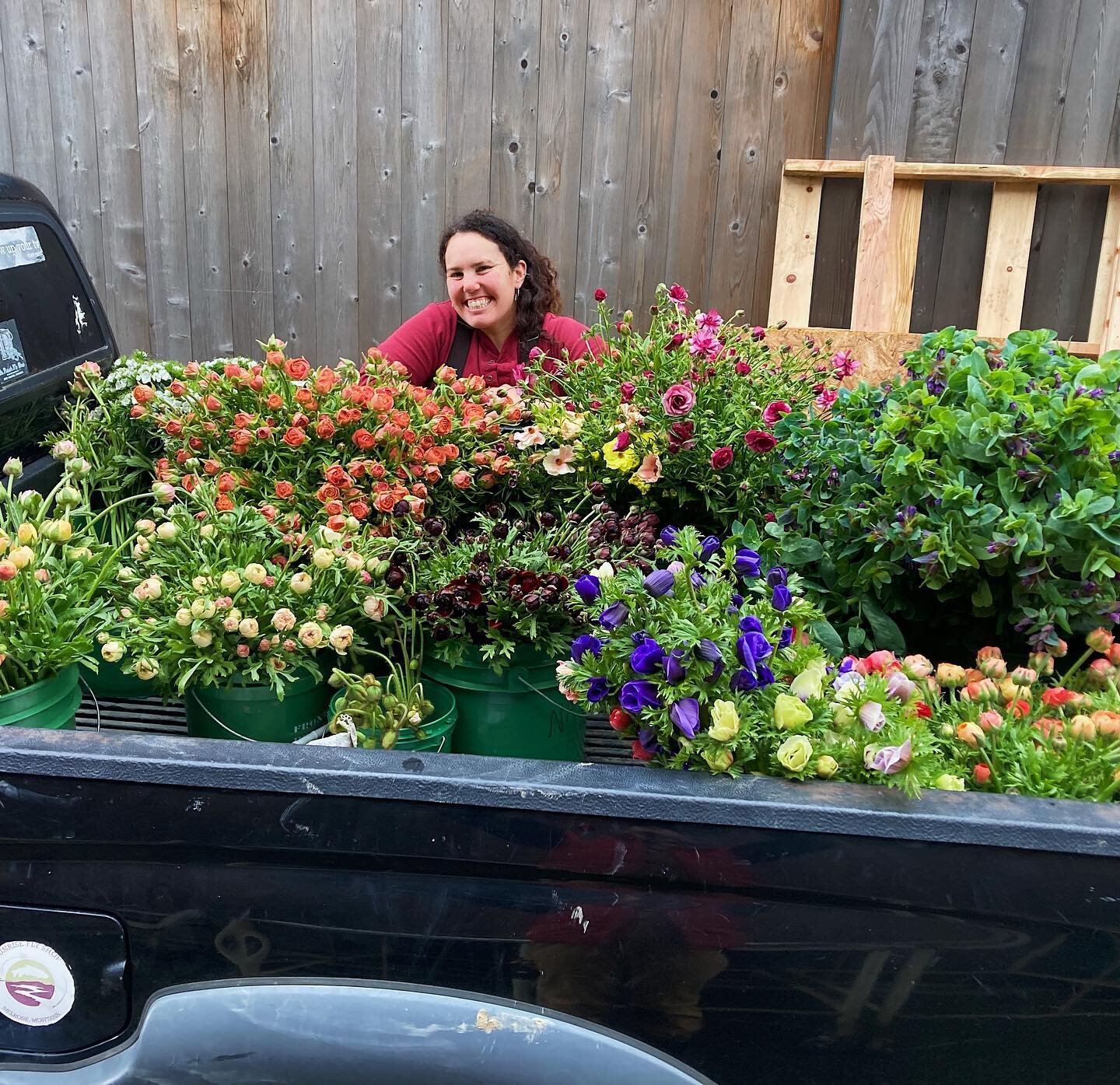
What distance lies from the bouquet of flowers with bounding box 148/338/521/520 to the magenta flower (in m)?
0.39

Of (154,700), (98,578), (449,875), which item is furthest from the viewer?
(154,700)

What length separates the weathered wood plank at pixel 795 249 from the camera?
377 cm

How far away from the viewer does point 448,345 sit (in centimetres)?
307

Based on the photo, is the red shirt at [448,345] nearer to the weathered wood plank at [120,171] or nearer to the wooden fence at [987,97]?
the wooden fence at [987,97]

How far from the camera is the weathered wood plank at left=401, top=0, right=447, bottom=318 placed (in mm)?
3773

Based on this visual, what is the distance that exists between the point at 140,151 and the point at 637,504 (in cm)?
351

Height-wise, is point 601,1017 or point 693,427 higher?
point 693,427

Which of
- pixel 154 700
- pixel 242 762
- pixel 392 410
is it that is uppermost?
pixel 392 410

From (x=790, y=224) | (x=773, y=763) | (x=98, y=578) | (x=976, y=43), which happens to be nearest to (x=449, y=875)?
(x=773, y=763)

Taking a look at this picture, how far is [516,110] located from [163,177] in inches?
64.3

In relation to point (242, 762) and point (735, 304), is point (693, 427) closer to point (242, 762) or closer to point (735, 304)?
point (242, 762)

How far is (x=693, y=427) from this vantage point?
5.53ft

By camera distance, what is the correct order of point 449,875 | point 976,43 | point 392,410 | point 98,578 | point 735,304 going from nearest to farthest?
point 449,875 < point 98,578 < point 392,410 < point 976,43 < point 735,304

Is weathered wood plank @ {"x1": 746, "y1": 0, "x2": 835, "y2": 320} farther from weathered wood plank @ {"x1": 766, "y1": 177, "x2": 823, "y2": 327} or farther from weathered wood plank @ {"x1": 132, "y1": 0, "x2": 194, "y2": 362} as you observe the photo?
weathered wood plank @ {"x1": 132, "y1": 0, "x2": 194, "y2": 362}
